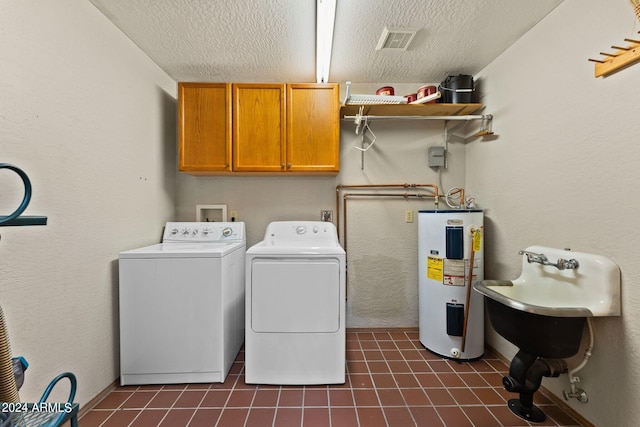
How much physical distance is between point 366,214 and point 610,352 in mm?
1864

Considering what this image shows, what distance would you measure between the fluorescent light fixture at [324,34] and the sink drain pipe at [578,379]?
2282 millimetres

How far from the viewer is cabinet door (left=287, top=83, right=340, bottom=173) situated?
8.20ft

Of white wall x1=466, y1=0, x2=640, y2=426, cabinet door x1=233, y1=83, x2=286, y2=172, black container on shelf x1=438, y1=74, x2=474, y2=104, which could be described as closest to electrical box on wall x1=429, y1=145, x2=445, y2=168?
black container on shelf x1=438, y1=74, x2=474, y2=104

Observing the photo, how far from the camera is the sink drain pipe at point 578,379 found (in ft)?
4.99

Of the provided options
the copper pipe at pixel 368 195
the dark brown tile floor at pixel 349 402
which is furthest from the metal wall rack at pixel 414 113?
the dark brown tile floor at pixel 349 402

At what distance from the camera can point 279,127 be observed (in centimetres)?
250

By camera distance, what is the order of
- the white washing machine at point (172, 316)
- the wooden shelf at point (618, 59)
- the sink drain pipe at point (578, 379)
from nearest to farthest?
the wooden shelf at point (618, 59), the sink drain pipe at point (578, 379), the white washing machine at point (172, 316)

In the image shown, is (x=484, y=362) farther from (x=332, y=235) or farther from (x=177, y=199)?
(x=177, y=199)

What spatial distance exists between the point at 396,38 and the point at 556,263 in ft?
5.97

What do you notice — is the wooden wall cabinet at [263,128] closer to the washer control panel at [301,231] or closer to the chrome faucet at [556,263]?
the washer control panel at [301,231]

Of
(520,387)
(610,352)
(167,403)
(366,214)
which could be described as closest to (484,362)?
(520,387)

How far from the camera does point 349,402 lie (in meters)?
1.77

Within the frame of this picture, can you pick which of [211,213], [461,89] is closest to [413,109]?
[461,89]

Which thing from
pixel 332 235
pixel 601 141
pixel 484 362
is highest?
pixel 601 141
